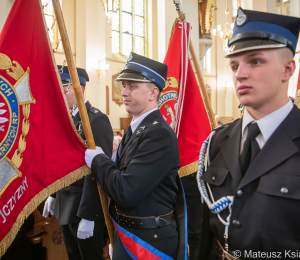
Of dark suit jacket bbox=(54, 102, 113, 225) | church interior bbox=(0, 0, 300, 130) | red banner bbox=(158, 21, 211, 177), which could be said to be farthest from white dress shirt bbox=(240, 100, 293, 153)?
church interior bbox=(0, 0, 300, 130)

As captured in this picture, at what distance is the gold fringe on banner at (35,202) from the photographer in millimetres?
1168

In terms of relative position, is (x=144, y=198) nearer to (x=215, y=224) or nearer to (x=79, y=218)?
(x=215, y=224)

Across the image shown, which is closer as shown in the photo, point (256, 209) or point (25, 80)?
point (256, 209)

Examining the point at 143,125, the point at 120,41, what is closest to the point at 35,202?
the point at 143,125

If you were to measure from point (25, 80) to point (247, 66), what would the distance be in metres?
1.10

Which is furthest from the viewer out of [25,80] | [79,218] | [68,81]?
[68,81]

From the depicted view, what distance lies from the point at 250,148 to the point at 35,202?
1073 millimetres

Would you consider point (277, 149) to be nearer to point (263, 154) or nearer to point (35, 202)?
point (263, 154)

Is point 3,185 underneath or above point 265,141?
underneath

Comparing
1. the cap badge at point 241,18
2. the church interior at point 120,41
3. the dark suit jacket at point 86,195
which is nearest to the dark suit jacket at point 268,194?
the cap badge at point 241,18

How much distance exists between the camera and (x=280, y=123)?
86 cm

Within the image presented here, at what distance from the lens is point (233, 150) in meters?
0.96

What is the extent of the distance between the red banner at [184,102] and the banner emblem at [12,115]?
51.3 inches

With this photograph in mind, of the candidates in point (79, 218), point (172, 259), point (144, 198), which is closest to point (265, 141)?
point (144, 198)
